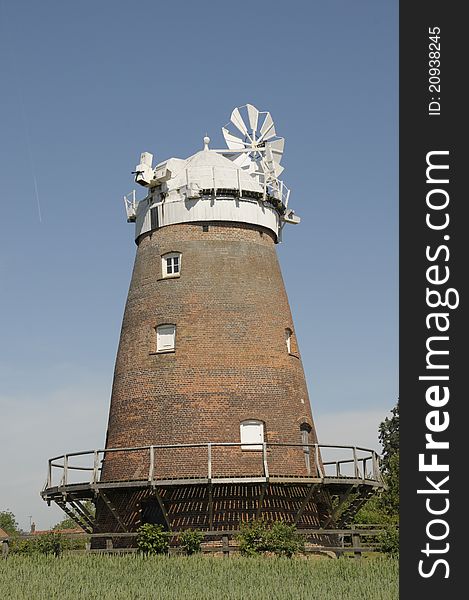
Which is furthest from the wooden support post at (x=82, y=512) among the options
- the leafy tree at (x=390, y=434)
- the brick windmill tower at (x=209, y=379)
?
the leafy tree at (x=390, y=434)

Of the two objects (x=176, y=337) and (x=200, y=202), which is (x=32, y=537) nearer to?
(x=176, y=337)

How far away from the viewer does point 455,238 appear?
1163 cm

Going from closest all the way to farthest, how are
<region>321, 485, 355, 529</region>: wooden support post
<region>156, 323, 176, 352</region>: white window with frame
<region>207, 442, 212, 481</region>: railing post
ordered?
<region>207, 442, 212, 481</region>: railing post, <region>321, 485, 355, 529</region>: wooden support post, <region>156, 323, 176, 352</region>: white window with frame

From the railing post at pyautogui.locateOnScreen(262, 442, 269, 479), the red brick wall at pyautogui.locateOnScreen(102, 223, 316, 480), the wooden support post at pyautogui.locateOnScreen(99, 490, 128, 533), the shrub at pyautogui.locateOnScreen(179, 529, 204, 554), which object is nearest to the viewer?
the shrub at pyautogui.locateOnScreen(179, 529, 204, 554)

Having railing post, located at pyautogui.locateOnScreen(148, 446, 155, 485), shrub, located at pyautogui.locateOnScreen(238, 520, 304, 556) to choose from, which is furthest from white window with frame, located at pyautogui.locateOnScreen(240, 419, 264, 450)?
shrub, located at pyautogui.locateOnScreen(238, 520, 304, 556)

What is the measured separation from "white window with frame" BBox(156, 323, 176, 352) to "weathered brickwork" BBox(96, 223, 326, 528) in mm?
183

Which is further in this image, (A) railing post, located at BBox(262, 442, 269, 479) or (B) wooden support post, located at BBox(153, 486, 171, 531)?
(B) wooden support post, located at BBox(153, 486, 171, 531)

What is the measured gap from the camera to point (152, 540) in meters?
23.7

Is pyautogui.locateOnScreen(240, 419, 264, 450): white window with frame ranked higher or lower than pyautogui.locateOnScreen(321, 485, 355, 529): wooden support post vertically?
higher

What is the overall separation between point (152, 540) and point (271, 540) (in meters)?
3.19

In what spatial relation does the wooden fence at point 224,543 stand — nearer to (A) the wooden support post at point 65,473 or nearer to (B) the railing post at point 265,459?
(A) the wooden support post at point 65,473

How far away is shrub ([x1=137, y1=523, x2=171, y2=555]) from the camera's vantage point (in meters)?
23.6

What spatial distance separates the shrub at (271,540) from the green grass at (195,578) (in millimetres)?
1138

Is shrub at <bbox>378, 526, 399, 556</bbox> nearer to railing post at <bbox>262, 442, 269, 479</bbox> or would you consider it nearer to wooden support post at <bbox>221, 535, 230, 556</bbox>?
railing post at <bbox>262, 442, 269, 479</bbox>
